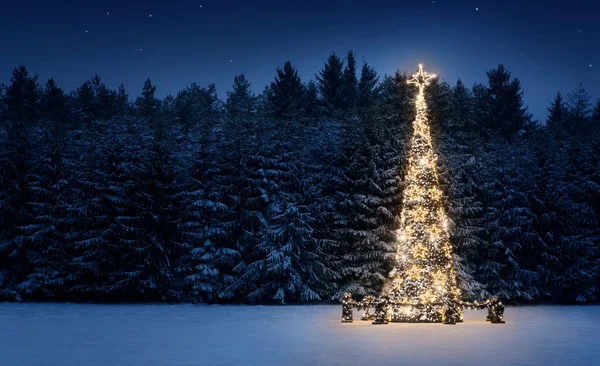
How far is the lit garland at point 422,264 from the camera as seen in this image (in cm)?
2215

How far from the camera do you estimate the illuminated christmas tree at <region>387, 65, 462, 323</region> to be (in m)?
22.2

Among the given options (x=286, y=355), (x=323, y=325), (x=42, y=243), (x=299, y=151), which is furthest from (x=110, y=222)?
(x=286, y=355)

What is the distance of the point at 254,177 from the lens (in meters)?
37.5

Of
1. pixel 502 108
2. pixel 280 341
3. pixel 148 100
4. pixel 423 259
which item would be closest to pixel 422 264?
pixel 423 259

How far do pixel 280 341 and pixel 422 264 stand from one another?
21.8 ft

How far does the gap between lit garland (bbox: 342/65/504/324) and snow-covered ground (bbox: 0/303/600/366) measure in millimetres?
771

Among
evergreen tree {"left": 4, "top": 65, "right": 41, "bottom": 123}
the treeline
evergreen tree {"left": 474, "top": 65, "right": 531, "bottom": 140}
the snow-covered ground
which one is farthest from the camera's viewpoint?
evergreen tree {"left": 4, "top": 65, "right": 41, "bottom": 123}

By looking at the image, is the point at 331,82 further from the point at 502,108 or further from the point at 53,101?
the point at 53,101

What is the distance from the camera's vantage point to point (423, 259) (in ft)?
72.9

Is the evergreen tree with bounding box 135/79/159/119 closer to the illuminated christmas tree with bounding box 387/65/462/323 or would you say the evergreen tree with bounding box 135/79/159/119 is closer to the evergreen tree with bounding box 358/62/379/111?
the evergreen tree with bounding box 358/62/379/111

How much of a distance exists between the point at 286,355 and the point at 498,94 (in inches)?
1766

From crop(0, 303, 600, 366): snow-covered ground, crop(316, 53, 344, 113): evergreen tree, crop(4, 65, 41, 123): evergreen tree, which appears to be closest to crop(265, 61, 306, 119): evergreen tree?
crop(316, 53, 344, 113): evergreen tree

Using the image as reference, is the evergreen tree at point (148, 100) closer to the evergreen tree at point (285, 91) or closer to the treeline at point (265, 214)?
the evergreen tree at point (285, 91)

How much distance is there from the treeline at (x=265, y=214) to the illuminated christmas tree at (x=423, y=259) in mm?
12989
